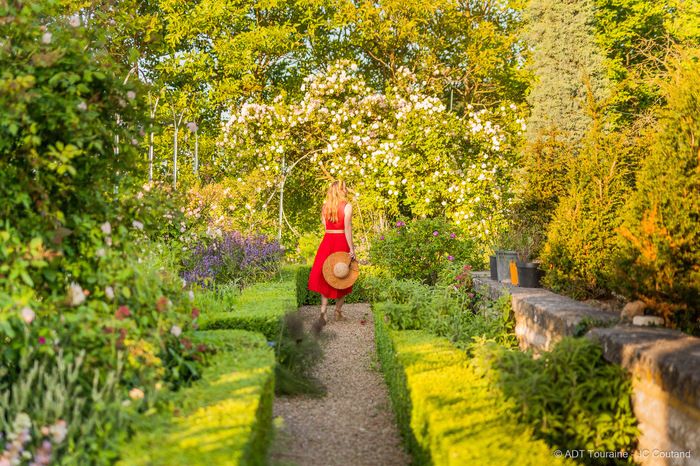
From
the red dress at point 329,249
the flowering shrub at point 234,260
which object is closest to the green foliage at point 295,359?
the flowering shrub at point 234,260

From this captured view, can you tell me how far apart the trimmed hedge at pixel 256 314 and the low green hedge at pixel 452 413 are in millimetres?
1101

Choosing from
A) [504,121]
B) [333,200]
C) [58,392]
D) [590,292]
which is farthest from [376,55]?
[58,392]

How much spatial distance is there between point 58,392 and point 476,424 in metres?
1.91

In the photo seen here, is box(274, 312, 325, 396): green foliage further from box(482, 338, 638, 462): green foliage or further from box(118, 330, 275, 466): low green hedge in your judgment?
box(482, 338, 638, 462): green foliage

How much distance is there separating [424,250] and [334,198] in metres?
2.20

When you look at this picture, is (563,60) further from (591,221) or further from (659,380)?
(659,380)

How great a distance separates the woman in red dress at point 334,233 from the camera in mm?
8922

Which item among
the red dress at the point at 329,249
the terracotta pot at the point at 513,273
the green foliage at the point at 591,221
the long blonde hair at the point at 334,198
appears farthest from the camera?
the red dress at the point at 329,249

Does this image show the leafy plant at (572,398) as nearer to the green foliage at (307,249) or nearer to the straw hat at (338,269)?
the straw hat at (338,269)

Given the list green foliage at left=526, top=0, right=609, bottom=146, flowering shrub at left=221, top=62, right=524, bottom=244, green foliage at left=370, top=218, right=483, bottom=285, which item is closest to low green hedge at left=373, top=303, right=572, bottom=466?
green foliage at left=370, top=218, right=483, bottom=285

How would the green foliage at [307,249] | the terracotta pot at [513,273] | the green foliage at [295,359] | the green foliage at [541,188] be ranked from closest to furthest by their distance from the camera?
1. the green foliage at [295,359]
2. the terracotta pot at [513,273]
3. the green foliage at [541,188]
4. the green foliage at [307,249]

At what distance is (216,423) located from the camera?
9.83 ft

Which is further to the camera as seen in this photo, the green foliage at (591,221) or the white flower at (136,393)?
the green foliage at (591,221)

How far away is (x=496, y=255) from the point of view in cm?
821
